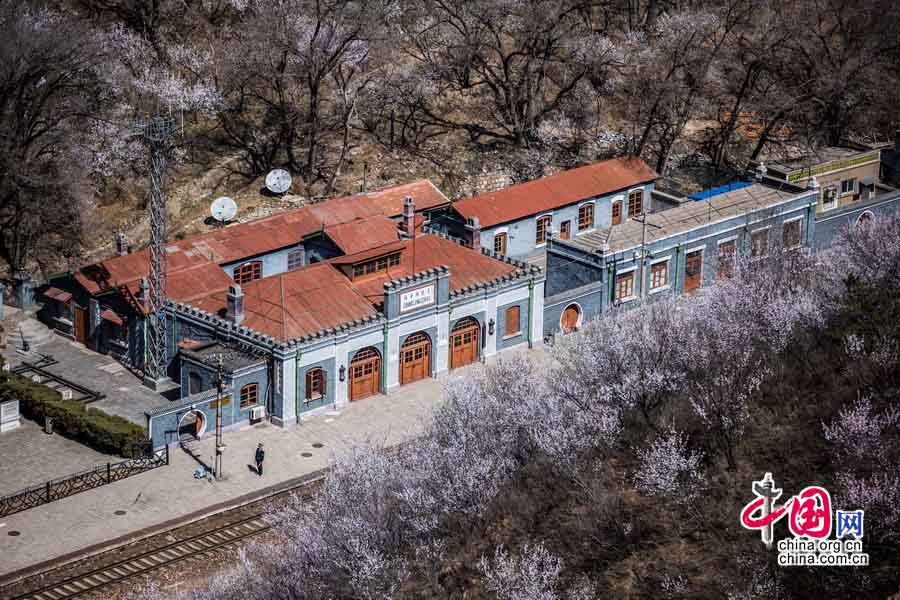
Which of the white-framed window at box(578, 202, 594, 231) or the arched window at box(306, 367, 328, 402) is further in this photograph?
the white-framed window at box(578, 202, 594, 231)

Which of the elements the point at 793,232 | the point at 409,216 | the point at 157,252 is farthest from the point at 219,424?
the point at 793,232

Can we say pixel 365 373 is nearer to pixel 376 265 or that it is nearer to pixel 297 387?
pixel 297 387

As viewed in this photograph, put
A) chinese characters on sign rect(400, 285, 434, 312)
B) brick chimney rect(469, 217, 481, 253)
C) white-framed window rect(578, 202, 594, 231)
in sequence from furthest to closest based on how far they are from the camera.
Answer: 1. white-framed window rect(578, 202, 594, 231)
2. brick chimney rect(469, 217, 481, 253)
3. chinese characters on sign rect(400, 285, 434, 312)

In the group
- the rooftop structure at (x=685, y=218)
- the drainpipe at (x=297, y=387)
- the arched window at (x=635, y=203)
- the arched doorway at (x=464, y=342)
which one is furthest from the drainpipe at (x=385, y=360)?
the arched window at (x=635, y=203)

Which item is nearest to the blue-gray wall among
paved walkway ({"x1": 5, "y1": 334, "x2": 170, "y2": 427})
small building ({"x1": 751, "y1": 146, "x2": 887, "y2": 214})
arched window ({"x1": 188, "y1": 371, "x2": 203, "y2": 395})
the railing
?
small building ({"x1": 751, "y1": 146, "x2": 887, "y2": 214})

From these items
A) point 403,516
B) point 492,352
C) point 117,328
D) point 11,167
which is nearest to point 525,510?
point 403,516

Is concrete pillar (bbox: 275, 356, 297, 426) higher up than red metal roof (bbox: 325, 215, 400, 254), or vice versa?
red metal roof (bbox: 325, 215, 400, 254)

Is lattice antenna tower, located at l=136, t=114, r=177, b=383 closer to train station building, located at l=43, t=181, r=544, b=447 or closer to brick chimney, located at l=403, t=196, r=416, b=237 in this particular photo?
train station building, located at l=43, t=181, r=544, b=447
